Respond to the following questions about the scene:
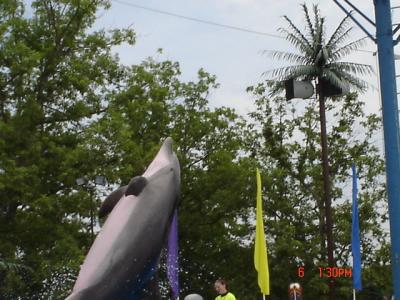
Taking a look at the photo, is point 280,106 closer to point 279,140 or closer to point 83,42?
point 279,140

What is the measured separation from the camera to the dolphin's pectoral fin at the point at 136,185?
7.80 m

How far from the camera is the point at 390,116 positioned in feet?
27.5

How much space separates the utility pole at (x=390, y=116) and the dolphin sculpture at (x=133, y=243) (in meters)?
2.36

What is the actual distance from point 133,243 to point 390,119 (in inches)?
125

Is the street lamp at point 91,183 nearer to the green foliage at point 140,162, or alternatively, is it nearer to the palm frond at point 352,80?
the green foliage at point 140,162

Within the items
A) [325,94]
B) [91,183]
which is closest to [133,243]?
[91,183]

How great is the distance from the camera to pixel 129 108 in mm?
27266

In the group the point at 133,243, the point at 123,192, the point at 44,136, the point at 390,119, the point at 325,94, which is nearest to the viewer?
the point at 133,243

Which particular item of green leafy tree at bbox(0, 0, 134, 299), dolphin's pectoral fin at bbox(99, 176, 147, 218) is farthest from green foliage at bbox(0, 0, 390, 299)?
dolphin's pectoral fin at bbox(99, 176, 147, 218)

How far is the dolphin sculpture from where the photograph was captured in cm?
738
